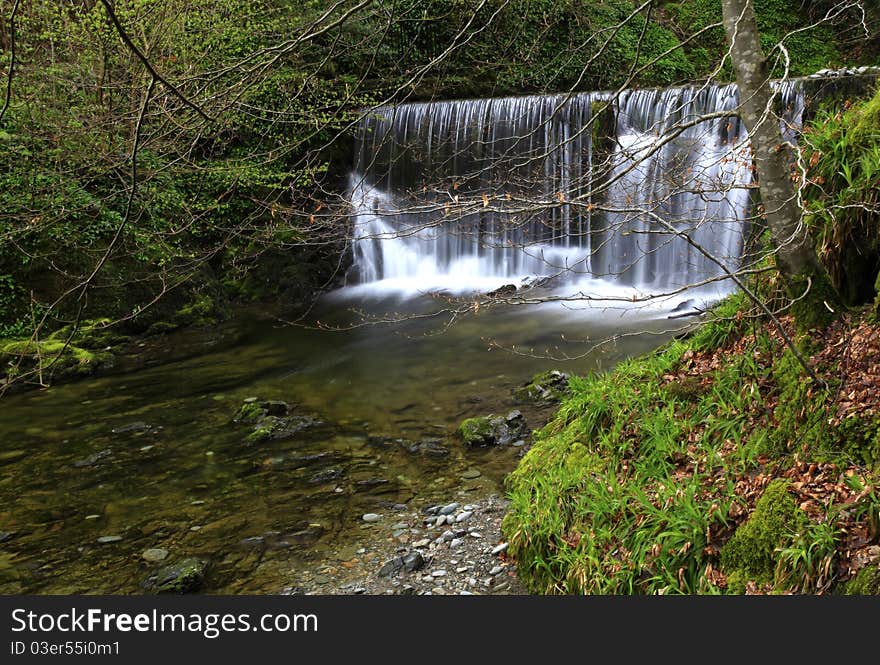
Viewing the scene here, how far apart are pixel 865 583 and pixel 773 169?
2158mm

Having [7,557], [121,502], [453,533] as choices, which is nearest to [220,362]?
[121,502]

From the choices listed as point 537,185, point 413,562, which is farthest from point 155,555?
point 537,185

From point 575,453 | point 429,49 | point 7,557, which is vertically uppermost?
point 429,49

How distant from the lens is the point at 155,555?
196 inches

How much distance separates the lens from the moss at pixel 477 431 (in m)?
6.46

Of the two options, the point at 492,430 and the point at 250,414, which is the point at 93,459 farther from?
the point at 492,430

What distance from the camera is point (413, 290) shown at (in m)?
14.5

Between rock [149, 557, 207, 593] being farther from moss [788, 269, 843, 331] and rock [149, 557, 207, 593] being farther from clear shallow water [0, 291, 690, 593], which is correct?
moss [788, 269, 843, 331]

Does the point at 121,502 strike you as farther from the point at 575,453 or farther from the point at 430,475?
the point at 575,453

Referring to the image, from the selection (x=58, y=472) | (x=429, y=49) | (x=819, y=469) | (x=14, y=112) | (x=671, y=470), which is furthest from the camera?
(x=429, y=49)

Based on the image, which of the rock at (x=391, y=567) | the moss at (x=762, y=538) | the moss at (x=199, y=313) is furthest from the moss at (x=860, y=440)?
the moss at (x=199, y=313)

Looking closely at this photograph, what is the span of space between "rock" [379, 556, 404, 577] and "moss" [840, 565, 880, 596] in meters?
2.62

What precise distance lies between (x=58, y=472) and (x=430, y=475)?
3906 mm

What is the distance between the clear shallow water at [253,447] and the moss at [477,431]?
0.16m
